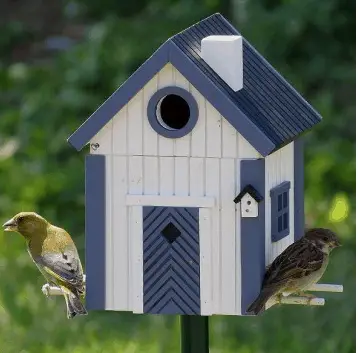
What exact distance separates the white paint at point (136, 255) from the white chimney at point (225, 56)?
54 cm

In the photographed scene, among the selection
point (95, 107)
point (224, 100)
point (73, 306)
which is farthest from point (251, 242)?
point (95, 107)

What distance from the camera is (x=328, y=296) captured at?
7.73m

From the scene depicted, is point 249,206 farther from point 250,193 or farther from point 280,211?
point 280,211

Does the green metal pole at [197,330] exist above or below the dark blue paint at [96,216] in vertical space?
below

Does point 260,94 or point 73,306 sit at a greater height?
point 260,94

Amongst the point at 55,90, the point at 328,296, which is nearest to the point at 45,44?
the point at 55,90

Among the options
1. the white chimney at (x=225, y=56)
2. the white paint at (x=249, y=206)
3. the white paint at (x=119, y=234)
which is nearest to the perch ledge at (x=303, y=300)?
the white paint at (x=249, y=206)

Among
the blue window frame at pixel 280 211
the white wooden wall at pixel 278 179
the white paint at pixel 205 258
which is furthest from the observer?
the blue window frame at pixel 280 211

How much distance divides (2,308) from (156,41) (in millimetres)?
3350

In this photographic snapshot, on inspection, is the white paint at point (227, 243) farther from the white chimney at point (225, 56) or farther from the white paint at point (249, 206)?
the white chimney at point (225, 56)

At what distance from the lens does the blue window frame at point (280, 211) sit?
208 inches

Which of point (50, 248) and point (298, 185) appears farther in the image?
point (298, 185)

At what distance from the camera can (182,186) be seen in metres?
5.06

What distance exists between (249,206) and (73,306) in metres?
0.75
